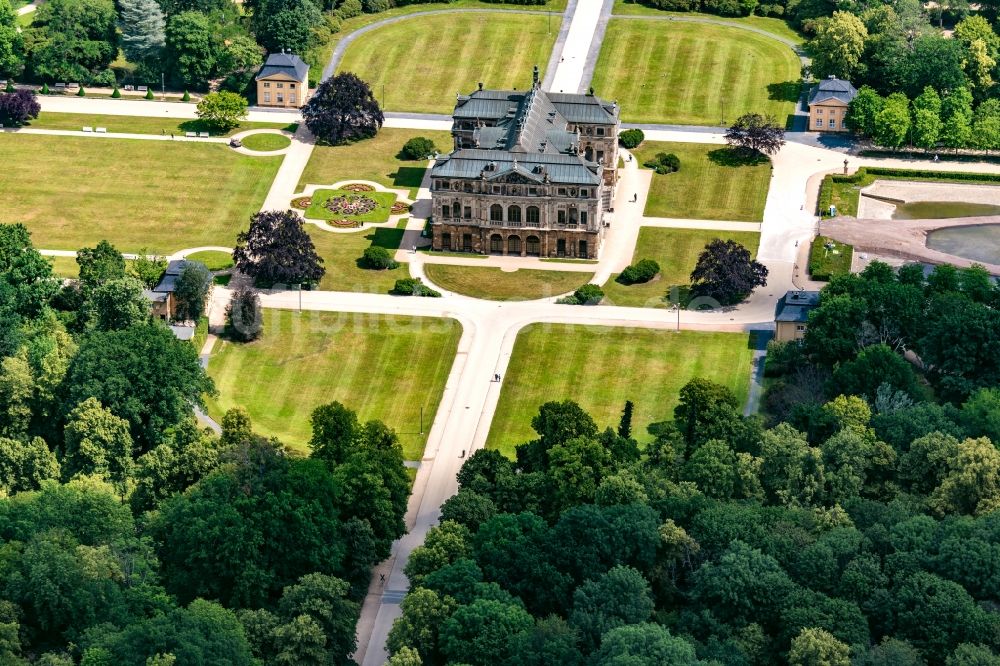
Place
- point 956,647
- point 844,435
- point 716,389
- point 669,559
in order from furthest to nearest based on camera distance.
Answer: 1. point 716,389
2. point 844,435
3. point 669,559
4. point 956,647

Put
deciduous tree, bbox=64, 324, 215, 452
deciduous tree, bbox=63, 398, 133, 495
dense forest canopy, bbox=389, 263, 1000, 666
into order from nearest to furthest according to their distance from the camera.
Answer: dense forest canopy, bbox=389, 263, 1000, 666, deciduous tree, bbox=63, 398, 133, 495, deciduous tree, bbox=64, 324, 215, 452

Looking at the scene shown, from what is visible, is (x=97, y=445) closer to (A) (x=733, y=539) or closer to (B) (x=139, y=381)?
(B) (x=139, y=381)

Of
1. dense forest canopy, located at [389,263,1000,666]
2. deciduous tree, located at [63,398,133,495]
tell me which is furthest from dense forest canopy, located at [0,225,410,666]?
dense forest canopy, located at [389,263,1000,666]

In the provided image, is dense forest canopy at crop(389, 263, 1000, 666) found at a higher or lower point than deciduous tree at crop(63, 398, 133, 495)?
higher

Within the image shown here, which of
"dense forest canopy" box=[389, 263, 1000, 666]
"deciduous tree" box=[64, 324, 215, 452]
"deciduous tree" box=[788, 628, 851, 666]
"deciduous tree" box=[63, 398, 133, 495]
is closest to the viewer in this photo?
"deciduous tree" box=[788, 628, 851, 666]

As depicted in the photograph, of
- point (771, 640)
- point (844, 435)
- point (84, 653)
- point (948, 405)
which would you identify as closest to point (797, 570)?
point (771, 640)

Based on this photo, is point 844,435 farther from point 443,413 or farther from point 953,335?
point 443,413

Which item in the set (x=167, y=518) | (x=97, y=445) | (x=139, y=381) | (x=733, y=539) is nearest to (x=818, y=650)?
(x=733, y=539)

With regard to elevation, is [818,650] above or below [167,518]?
above

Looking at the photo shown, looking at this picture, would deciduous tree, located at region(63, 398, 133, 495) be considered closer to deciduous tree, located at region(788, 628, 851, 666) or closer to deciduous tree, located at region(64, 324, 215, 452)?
deciduous tree, located at region(64, 324, 215, 452)

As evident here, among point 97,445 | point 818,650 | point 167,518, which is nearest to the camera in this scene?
point 818,650

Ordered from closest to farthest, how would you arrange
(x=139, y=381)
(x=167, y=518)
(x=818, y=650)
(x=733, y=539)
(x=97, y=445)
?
1. (x=818, y=650)
2. (x=733, y=539)
3. (x=167, y=518)
4. (x=97, y=445)
5. (x=139, y=381)
